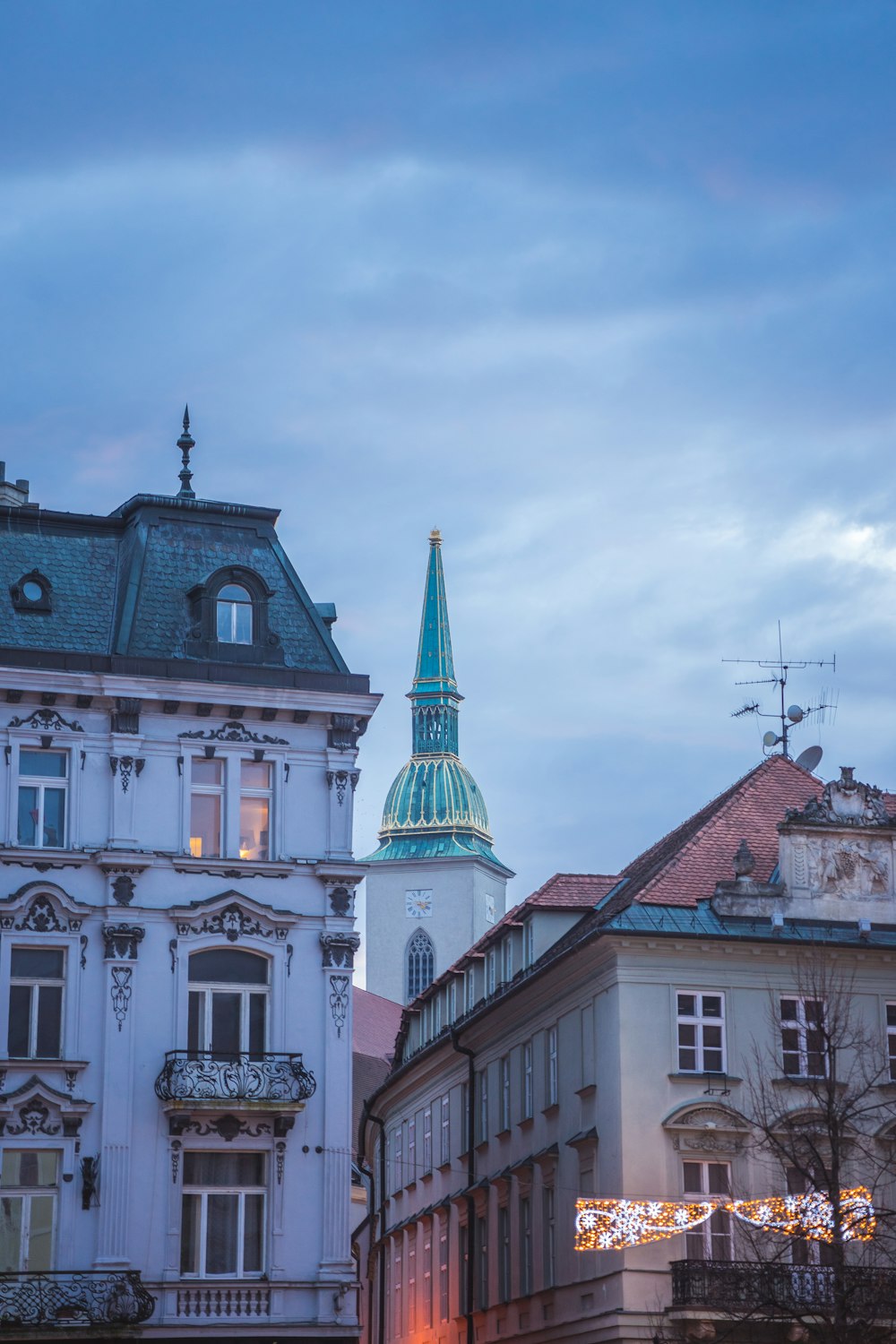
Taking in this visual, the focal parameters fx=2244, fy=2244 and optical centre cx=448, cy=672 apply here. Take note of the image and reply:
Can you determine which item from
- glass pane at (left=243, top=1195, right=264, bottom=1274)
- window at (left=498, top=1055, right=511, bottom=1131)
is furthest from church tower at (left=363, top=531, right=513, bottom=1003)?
glass pane at (left=243, top=1195, right=264, bottom=1274)

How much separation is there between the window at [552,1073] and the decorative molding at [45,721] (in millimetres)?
14578

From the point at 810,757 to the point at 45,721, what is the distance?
69.4ft

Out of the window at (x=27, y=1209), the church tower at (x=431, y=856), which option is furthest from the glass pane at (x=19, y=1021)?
the church tower at (x=431, y=856)

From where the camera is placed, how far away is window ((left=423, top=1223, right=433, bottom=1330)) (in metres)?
65.1

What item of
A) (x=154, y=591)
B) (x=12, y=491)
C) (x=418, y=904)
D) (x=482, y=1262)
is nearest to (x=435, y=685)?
(x=418, y=904)

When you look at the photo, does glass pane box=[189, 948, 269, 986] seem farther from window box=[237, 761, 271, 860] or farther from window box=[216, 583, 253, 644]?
window box=[216, 583, 253, 644]

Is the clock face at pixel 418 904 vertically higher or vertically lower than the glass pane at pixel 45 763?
higher

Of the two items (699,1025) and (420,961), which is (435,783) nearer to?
(420,961)

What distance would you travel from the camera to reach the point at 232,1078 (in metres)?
45.4

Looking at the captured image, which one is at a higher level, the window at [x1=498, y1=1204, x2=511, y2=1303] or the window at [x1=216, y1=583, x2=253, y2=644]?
the window at [x1=216, y1=583, x2=253, y2=644]

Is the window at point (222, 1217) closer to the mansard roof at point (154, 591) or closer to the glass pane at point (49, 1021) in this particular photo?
the glass pane at point (49, 1021)

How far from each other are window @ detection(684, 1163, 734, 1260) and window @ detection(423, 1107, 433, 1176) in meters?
19.7

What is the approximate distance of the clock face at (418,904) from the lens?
16825 cm

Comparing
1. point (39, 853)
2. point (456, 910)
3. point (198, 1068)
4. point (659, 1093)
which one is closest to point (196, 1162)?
point (198, 1068)
